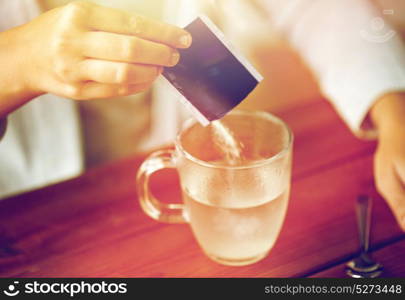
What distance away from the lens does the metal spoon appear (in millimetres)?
542

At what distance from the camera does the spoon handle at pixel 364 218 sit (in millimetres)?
587

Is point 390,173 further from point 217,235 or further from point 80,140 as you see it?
point 80,140

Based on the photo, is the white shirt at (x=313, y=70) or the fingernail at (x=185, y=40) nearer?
the fingernail at (x=185, y=40)

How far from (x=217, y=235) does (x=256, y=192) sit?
2.8 inches

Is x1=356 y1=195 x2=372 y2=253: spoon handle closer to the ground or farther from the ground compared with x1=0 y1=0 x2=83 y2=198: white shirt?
closer to the ground

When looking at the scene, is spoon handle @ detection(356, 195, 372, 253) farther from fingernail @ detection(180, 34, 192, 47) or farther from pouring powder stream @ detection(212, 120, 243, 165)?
fingernail @ detection(180, 34, 192, 47)

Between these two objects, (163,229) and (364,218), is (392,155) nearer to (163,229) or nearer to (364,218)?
(364,218)

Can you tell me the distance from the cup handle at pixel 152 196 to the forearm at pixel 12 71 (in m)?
0.18

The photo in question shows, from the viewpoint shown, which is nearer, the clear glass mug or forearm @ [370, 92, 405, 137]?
the clear glass mug

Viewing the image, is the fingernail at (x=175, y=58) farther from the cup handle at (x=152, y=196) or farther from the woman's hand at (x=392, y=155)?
the woman's hand at (x=392, y=155)

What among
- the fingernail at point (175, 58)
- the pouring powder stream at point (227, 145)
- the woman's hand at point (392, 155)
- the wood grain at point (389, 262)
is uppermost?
the fingernail at point (175, 58)

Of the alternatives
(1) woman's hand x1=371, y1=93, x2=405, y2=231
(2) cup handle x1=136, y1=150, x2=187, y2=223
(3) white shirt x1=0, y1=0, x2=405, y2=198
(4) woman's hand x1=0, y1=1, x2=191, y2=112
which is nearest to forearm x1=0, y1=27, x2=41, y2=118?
(4) woman's hand x1=0, y1=1, x2=191, y2=112

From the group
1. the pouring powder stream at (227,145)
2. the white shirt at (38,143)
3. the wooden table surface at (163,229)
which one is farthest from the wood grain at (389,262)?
the white shirt at (38,143)

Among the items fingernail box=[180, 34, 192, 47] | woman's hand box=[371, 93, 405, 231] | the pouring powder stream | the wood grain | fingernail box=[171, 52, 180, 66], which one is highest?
fingernail box=[180, 34, 192, 47]
